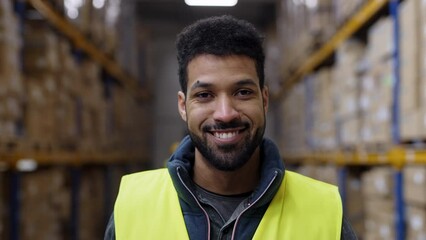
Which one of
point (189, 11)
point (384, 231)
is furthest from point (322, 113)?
point (189, 11)

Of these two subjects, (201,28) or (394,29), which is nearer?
(201,28)

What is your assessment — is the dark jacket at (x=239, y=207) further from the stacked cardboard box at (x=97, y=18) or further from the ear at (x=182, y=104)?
the stacked cardboard box at (x=97, y=18)

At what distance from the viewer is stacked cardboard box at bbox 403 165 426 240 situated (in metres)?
3.80

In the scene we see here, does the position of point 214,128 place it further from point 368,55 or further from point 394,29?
point 368,55

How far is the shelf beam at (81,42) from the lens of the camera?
5.18m

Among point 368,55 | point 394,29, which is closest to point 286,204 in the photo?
point 394,29

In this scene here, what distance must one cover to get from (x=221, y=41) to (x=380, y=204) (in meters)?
3.50

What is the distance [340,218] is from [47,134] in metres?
4.07

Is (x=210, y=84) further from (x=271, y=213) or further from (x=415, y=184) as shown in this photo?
(x=415, y=184)

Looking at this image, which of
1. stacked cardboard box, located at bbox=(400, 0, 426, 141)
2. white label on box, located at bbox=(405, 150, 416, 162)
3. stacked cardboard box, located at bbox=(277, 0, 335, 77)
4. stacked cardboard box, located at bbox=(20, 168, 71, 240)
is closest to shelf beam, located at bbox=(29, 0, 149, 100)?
stacked cardboard box, located at bbox=(20, 168, 71, 240)

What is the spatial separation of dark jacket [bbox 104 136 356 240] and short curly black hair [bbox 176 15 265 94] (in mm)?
271

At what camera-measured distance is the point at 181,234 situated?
1761mm

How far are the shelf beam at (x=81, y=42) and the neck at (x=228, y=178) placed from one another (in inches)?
136

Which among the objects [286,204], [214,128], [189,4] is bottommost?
[286,204]
